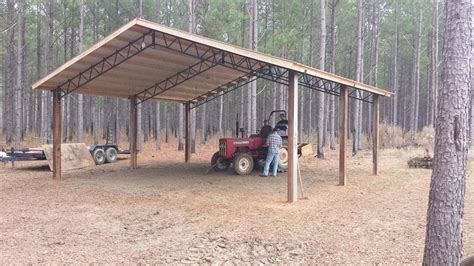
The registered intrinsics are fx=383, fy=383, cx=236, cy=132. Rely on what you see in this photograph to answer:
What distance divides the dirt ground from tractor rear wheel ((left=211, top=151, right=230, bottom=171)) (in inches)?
59.1

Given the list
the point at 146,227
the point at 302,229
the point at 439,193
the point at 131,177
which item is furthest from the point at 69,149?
the point at 439,193

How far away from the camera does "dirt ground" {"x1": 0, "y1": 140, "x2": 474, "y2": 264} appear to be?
5.41 meters

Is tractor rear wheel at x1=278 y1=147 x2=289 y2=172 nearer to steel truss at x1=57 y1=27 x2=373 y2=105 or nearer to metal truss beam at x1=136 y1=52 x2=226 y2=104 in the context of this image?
steel truss at x1=57 y1=27 x2=373 y2=105

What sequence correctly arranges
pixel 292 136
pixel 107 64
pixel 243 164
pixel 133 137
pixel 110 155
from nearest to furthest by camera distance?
pixel 292 136 < pixel 107 64 < pixel 243 164 < pixel 133 137 < pixel 110 155

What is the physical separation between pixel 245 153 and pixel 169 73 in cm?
392

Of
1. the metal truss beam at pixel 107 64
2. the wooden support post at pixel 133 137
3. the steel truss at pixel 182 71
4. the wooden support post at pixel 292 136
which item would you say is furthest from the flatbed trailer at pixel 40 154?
the wooden support post at pixel 292 136

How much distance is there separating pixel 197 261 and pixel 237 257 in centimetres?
56

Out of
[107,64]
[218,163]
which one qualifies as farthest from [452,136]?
[218,163]

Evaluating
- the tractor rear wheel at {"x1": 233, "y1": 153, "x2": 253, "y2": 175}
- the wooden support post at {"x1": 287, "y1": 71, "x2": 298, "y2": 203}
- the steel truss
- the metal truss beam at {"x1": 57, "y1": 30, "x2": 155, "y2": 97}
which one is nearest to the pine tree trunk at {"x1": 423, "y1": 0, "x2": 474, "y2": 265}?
the wooden support post at {"x1": 287, "y1": 71, "x2": 298, "y2": 203}

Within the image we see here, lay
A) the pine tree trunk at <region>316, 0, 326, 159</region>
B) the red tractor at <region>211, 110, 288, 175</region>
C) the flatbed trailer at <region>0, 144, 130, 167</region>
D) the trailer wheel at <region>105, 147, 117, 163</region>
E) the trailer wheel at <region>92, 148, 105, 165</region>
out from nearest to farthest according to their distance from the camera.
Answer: the red tractor at <region>211, 110, 288, 175</region> < the flatbed trailer at <region>0, 144, 130, 167</region> < the trailer wheel at <region>92, 148, 105, 165</region> < the trailer wheel at <region>105, 147, 117, 163</region> < the pine tree trunk at <region>316, 0, 326, 159</region>

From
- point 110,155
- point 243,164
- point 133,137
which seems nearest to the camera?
point 243,164

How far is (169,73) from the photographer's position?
1359cm

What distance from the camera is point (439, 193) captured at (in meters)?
3.59

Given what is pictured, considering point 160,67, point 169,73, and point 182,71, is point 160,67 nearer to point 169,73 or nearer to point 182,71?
point 169,73
